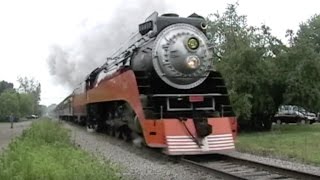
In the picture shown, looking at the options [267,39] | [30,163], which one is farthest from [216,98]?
[267,39]

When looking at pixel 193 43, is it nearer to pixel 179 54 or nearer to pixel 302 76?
pixel 179 54

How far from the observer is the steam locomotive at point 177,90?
13414 mm

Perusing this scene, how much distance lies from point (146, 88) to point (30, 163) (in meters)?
7.49

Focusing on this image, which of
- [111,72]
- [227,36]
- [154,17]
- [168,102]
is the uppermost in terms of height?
[227,36]

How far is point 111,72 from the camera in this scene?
707 inches

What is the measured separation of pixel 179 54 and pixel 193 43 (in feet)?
1.71

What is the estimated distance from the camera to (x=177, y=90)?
1468 centimetres

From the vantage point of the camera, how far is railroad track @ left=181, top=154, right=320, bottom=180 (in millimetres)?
10539

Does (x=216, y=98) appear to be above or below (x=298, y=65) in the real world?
below

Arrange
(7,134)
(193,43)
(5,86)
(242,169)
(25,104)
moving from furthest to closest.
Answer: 1. (5,86)
2. (25,104)
3. (7,134)
4. (193,43)
5. (242,169)

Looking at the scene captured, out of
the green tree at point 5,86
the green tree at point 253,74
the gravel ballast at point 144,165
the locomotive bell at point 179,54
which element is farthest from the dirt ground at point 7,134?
the green tree at point 5,86

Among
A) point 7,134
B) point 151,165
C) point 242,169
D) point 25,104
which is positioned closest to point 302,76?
point 242,169

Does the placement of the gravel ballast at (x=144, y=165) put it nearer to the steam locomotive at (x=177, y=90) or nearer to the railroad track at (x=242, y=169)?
the railroad track at (x=242, y=169)

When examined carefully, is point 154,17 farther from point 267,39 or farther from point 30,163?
point 267,39
